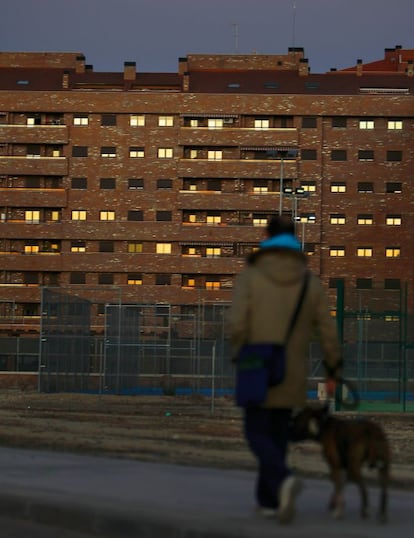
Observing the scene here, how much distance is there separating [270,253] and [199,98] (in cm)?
8788

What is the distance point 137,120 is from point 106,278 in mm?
11290

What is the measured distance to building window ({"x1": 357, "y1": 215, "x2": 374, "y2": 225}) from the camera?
97125 mm

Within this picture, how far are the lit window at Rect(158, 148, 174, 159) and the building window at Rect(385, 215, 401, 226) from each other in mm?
15713

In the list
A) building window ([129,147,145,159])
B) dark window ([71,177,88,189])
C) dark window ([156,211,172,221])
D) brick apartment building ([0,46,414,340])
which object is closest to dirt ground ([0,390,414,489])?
brick apartment building ([0,46,414,340])

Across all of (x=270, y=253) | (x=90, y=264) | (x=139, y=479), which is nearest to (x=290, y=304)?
(x=270, y=253)

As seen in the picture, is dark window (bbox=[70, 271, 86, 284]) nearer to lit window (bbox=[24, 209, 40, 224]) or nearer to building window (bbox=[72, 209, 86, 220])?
building window (bbox=[72, 209, 86, 220])

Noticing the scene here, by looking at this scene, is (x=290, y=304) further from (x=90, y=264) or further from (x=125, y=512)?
(x=90, y=264)

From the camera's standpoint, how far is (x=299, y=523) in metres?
8.97

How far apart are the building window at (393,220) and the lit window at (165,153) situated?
15.7 metres

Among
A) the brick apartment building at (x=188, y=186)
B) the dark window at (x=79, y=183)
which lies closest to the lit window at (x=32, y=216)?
the brick apartment building at (x=188, y=186)

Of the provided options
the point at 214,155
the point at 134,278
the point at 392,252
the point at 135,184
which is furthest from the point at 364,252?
the point at 135,184

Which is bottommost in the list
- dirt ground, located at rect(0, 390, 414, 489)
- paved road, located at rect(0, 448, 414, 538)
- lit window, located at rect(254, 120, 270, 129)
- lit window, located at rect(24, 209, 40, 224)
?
dirt ground, located at rect(0, 390, 414, 489)

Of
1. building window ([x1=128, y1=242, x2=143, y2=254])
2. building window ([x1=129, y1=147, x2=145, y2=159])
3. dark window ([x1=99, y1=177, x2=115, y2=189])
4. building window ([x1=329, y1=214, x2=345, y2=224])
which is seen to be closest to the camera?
building window ([x1=128, y1=242, x2=143, y2=254])

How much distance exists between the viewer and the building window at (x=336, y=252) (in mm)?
96688
